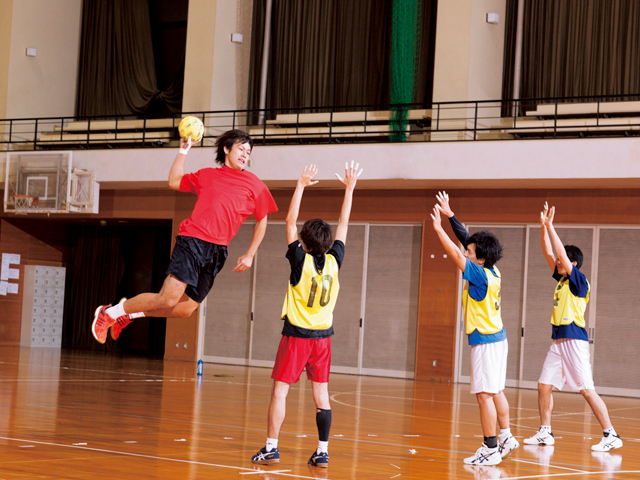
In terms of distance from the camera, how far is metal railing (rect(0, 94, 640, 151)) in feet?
44.7

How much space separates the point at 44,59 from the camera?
19.3 m

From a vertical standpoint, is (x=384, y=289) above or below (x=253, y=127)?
below

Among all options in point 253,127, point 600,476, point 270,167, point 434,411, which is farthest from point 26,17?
point 600,476

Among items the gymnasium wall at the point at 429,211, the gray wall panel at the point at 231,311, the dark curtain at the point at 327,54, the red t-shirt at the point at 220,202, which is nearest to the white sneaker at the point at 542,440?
the red t-shirt at the point at 220,202

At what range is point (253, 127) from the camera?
53.2 feet

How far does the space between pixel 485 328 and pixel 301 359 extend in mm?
1432

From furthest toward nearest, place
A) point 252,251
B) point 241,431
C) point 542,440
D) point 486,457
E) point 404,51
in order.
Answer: point 404,51
point 542,440
point 241,431
point 252,251
point 486,457

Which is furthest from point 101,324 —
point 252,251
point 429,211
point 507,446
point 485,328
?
point 429,211

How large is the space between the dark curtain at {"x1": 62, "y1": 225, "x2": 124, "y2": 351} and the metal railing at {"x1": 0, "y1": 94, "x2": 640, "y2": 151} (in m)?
3.01

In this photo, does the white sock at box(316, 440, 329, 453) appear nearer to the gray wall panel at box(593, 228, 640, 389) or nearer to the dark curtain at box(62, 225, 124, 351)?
the gray wall panel at box(593, 228, 640, 389)

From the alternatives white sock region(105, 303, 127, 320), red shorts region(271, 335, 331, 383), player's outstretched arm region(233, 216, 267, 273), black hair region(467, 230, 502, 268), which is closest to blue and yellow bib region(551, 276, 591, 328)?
black hair region(467, 230, 502, 268)

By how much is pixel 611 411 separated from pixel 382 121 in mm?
7427

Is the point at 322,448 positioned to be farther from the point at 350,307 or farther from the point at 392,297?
the point at 350,307

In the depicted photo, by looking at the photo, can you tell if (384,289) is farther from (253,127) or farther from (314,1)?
(314,1)
